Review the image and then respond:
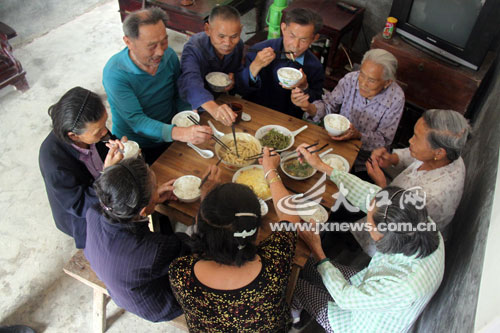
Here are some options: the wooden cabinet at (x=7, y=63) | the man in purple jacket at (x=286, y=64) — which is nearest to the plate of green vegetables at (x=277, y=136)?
the man in purple jacket at (x=286, y=64)

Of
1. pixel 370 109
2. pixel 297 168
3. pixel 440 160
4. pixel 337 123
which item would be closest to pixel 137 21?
pixel 297 168

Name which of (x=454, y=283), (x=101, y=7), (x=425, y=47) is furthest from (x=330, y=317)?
(x=101, y=7)

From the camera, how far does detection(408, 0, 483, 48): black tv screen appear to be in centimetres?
336

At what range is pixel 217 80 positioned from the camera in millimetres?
3041

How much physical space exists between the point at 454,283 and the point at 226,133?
1.76 m

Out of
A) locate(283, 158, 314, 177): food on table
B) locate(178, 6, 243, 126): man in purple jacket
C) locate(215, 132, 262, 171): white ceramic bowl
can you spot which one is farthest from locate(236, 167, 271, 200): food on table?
locate(178, 6, 243, 126): man in purple jacket

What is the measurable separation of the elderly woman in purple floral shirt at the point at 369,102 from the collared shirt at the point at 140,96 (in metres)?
1.08

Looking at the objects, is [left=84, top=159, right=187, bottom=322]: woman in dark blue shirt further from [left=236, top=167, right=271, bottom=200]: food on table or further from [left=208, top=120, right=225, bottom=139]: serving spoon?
[left=208, top=120, right=225, bottom=139]: serving spoon

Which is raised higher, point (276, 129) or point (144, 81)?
point (144, 81)

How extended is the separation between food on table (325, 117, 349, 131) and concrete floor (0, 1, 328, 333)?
2054 mm

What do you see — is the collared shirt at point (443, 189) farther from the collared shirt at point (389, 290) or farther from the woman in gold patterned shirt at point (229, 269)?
the woman in gold patterned shirt at point (229, 269)

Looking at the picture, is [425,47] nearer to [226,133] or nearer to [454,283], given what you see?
[226,133]

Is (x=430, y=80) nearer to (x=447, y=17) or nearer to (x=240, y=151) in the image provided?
(x=447, y=17)

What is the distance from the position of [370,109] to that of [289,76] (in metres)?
0.79
